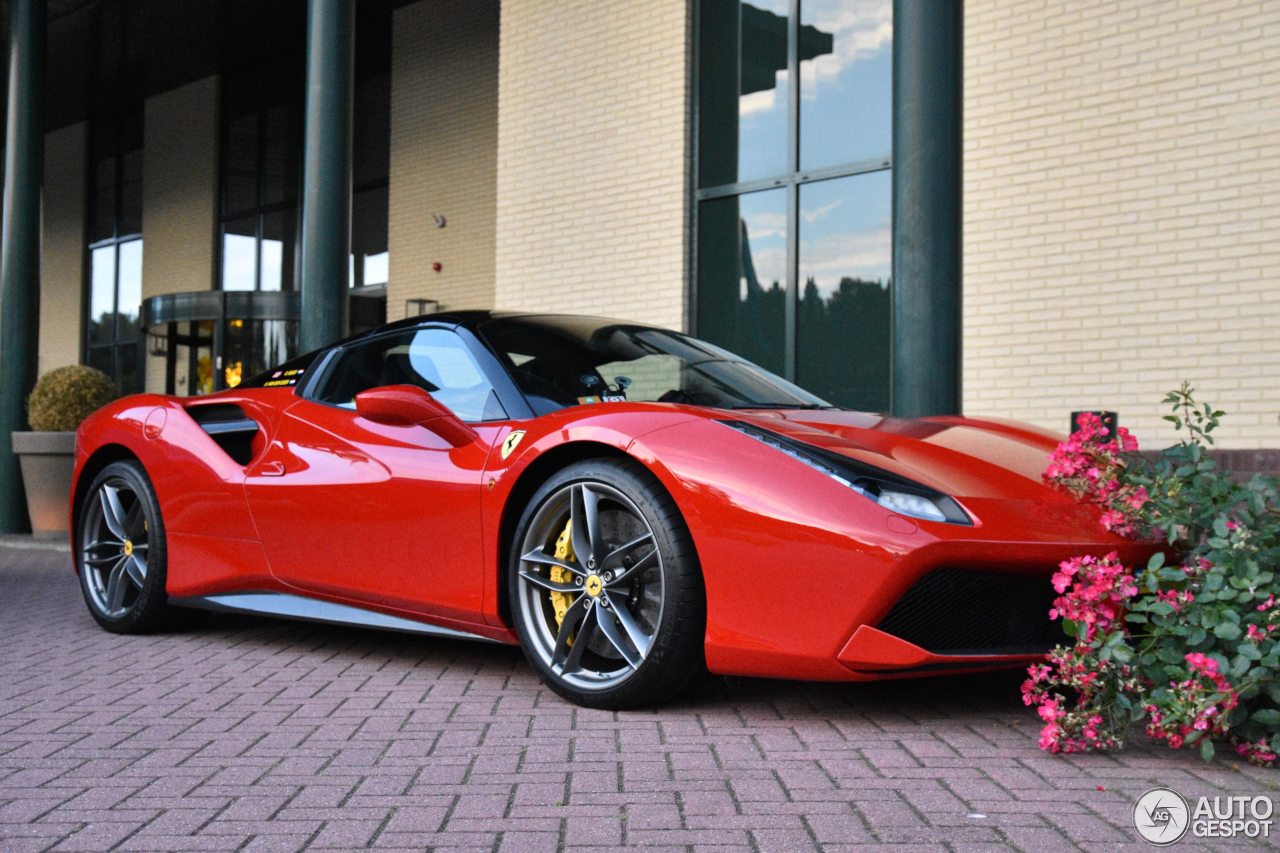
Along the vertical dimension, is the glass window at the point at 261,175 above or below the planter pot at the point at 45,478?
above

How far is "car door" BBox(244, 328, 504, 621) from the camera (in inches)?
146

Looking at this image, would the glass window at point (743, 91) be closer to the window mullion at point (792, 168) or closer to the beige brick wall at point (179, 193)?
the window mullion at point (792, 168)

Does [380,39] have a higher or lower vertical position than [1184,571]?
higher

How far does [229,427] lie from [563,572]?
1948mm

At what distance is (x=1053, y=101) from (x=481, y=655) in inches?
192

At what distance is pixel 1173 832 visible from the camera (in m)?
2.27

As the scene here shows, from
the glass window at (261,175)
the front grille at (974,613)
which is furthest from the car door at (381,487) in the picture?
the glass window at (261,175)

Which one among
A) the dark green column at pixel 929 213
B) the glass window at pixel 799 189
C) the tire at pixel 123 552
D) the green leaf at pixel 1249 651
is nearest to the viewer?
the green leaf at pixel 1249 651

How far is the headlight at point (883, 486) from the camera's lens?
9.66ft

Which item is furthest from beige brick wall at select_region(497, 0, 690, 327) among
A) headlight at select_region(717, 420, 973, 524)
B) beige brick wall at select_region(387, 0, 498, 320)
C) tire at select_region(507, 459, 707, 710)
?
headlight at select_region(717, 420, 973, 524)

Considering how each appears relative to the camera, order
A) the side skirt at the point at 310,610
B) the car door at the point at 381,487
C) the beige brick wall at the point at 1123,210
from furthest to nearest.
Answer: the beige brick wall at the point at 1123,210, the side skirt at the point at 310,610, the car door at the point at 381,487

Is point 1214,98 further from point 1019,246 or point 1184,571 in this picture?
point 1184,571

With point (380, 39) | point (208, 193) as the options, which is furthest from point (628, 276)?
point (208, 193)

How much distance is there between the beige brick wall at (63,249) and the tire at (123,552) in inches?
782
